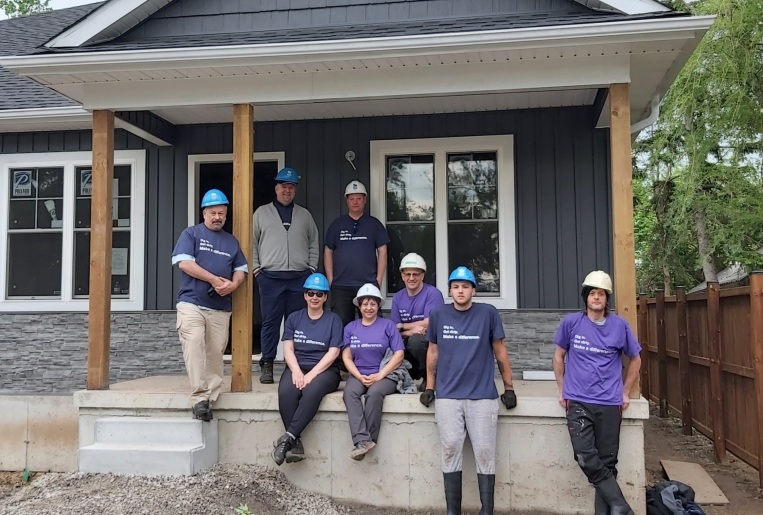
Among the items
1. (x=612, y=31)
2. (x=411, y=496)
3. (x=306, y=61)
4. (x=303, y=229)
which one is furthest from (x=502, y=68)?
(x=411, y=496)

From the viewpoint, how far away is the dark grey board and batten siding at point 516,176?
6.44 meters

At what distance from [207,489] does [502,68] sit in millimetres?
3700

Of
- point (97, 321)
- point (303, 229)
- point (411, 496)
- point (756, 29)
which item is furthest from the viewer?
point (756, 29)

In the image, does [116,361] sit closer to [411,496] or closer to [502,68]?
[411,496]

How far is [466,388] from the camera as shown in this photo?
4477mm

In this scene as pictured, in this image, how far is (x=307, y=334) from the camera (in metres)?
5.02

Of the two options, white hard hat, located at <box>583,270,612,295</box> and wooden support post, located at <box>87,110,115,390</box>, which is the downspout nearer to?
white hard hat, located at <box>583,270,612,295</box>

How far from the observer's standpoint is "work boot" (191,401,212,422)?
496 centimetres

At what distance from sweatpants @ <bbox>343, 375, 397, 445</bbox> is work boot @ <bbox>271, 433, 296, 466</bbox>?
441mm

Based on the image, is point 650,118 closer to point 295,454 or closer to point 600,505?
point 600,505

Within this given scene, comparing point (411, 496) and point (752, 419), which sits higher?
point (752, 419)

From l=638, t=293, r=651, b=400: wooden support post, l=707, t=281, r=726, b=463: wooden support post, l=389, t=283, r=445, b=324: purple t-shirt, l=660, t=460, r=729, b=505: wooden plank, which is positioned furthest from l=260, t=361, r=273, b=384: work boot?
l=638, t=293, r=651, b=400: wooden support post

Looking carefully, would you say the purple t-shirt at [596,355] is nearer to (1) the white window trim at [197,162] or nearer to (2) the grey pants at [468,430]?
(2) the grey pants at [468,430]

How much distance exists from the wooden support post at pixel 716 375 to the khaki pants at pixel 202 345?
4.51 meters
